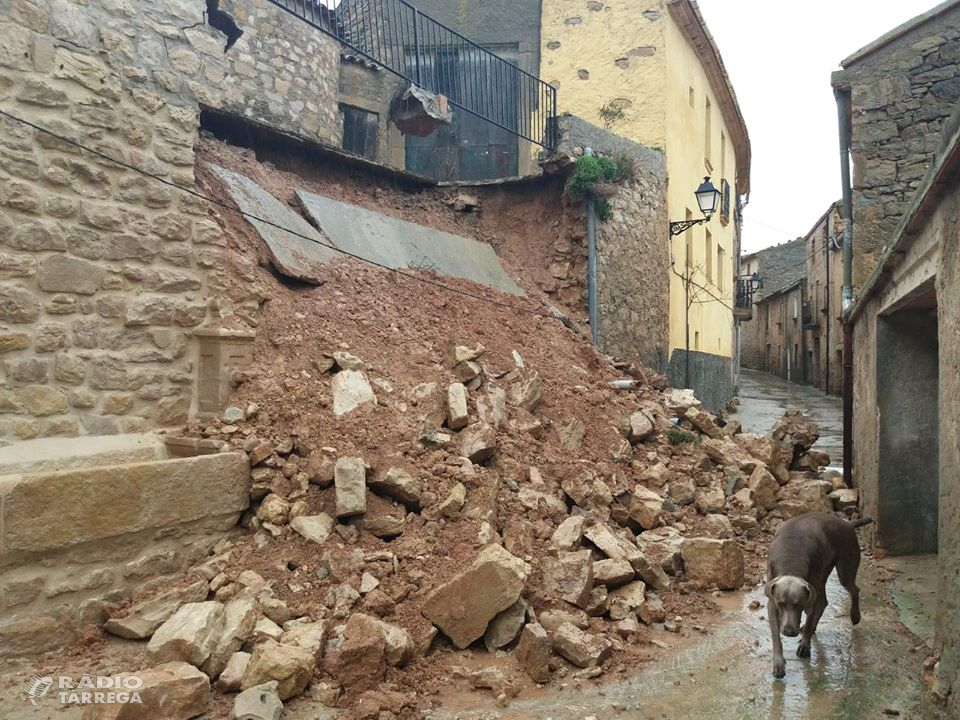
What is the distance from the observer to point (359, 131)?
12859 millimetres

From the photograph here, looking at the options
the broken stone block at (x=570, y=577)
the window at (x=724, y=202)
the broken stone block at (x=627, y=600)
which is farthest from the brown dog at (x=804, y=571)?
the window at (x=724, y=202)

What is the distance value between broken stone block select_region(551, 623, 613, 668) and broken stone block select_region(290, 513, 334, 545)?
152 cm

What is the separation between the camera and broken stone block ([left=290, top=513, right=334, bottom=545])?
4566 millimetres

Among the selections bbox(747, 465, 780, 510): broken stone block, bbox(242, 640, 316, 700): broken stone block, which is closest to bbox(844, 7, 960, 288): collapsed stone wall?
bbox(747, 465, 780, 510): broken stone block

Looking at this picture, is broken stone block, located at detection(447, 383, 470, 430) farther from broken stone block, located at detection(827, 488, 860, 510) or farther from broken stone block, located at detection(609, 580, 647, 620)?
broken stone block, located at detection(827, 488, 860, 510)

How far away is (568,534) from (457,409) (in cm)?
130

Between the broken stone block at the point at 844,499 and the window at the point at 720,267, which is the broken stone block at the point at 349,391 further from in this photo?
the window at the point at 720,267

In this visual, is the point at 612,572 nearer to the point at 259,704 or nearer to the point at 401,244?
the point at 259,704

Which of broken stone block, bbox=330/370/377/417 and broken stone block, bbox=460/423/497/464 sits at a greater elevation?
broken stone block, bbox=330/370/377/417

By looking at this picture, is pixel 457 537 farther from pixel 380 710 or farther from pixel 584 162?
pixel 584 162

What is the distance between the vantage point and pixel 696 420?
8.73 metres

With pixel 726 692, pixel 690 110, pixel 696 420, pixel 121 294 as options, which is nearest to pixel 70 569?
pixel 121 294

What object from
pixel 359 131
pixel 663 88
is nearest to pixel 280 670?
pixel 663 88

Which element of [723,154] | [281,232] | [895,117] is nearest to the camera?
[281,232]
